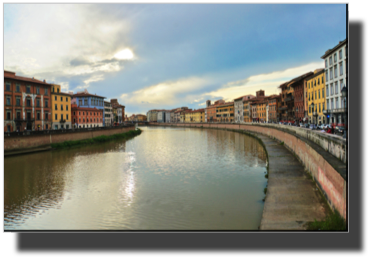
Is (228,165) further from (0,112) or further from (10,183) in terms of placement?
(0,112)

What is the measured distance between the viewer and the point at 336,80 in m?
27.1

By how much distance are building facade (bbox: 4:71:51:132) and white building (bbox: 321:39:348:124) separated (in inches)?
1376

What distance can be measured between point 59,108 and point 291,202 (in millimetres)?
42406

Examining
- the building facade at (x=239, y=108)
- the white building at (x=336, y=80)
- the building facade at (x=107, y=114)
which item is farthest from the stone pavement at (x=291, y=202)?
the building facade at (x=239, y=108)

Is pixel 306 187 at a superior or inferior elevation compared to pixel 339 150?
inferior

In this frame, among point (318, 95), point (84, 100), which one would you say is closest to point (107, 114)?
point (84, 100)

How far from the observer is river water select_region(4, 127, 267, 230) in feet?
29.6

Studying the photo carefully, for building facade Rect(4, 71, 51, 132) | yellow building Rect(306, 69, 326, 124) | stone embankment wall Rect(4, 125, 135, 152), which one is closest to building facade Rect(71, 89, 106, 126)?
building facade Rect(4, 71, 51, 132)

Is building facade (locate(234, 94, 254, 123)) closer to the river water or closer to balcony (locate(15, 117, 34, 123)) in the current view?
balcony (locate(15, 117, 34, 123))

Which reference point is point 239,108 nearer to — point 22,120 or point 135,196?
point 22,120
